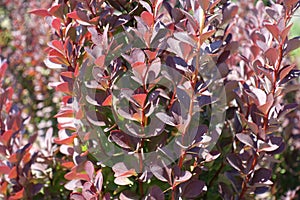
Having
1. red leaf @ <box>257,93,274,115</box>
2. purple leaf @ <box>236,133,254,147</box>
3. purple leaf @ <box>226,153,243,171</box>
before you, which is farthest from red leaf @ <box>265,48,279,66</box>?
purple leaf @ <box>226,153,243,171</box>

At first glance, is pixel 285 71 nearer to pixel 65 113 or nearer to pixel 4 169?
pixel 65 113

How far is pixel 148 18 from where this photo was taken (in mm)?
1376

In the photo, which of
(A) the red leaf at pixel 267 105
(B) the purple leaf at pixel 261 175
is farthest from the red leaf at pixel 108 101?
(B) the purple leaf at pixel 261 175

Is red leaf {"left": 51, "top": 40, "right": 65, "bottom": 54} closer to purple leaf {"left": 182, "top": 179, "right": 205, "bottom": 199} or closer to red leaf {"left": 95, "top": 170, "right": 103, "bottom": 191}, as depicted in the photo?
red leaf {"left": 95, "top": 170, "right": 103, "bottom": 191}

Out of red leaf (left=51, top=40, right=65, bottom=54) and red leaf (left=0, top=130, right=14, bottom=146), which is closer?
red leaf (left=51, top=40, right=65, bottom=54)

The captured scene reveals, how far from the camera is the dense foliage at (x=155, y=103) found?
4.55 feet

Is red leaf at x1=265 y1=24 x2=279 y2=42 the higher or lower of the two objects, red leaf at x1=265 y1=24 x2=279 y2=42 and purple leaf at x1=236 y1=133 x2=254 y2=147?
the higher

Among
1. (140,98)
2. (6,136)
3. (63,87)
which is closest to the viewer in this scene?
(140,98)

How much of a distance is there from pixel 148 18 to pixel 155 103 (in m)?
0.27

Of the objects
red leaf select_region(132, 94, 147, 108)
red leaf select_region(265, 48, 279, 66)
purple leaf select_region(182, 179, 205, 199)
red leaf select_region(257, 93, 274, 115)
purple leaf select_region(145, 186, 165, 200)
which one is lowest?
purple leaf select_region(182, 179, 205, 199)

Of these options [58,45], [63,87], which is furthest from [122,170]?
[58,45]

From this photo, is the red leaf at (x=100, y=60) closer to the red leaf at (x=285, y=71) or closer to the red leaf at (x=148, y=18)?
the red leaf at (x=148, y=18)

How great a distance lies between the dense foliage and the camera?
4.55 feet

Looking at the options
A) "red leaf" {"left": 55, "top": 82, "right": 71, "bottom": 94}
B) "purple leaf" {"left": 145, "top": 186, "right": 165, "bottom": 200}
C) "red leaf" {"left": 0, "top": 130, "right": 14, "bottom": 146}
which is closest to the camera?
"purple leaf" {"left": 145, "top": 186, "right": 165, "bottom": 200}
